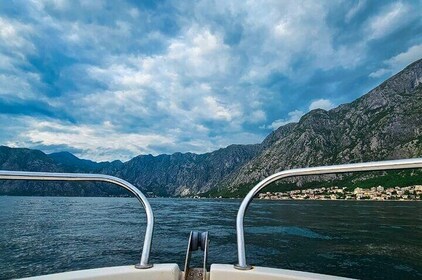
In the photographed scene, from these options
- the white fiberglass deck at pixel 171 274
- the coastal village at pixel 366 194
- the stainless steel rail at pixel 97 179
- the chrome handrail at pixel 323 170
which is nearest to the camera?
the chrome handrail at pixel 323 170

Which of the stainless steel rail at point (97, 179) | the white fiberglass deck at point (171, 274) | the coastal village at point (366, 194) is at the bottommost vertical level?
the white fiberglass deck at point (171, 274)

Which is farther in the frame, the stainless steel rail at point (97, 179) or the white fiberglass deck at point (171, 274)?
the white fiberglass deck at point (171, 274)

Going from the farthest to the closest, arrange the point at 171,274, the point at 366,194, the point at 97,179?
the point at 366,194 < the point at 97,179 < the point at 171,274

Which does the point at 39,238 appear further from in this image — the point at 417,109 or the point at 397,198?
the point at 417,109

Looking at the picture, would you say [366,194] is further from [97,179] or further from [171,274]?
[97,179]

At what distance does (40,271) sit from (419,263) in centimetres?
2039

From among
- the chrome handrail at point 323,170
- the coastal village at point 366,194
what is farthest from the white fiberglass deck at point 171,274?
the coastal village at point 366,194

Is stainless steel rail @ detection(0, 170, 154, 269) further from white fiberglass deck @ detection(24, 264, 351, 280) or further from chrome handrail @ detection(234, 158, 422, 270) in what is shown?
chrome handrail @ detection(234, 158, 422, 270)

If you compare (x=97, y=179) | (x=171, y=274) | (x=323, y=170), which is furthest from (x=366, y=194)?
(x=97, y=179)

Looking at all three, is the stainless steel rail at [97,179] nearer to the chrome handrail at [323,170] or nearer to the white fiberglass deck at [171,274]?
the white fiberglass deck at [171,274]

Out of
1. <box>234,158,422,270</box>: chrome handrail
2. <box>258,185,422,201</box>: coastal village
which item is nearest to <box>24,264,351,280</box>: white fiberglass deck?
<box>234,158,422,270</box>: chrome handrail

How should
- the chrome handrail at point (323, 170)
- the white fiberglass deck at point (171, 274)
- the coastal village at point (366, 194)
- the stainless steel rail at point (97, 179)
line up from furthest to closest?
the coastal village at point (366, 194), the white fiberglass deck at point (171, 274), the stainless steel rail at point (97, 179), the chrome handrail at point (323, 170)

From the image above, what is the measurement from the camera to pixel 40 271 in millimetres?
15547

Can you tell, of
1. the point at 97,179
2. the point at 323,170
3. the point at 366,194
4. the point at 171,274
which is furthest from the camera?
the point at 366,194
